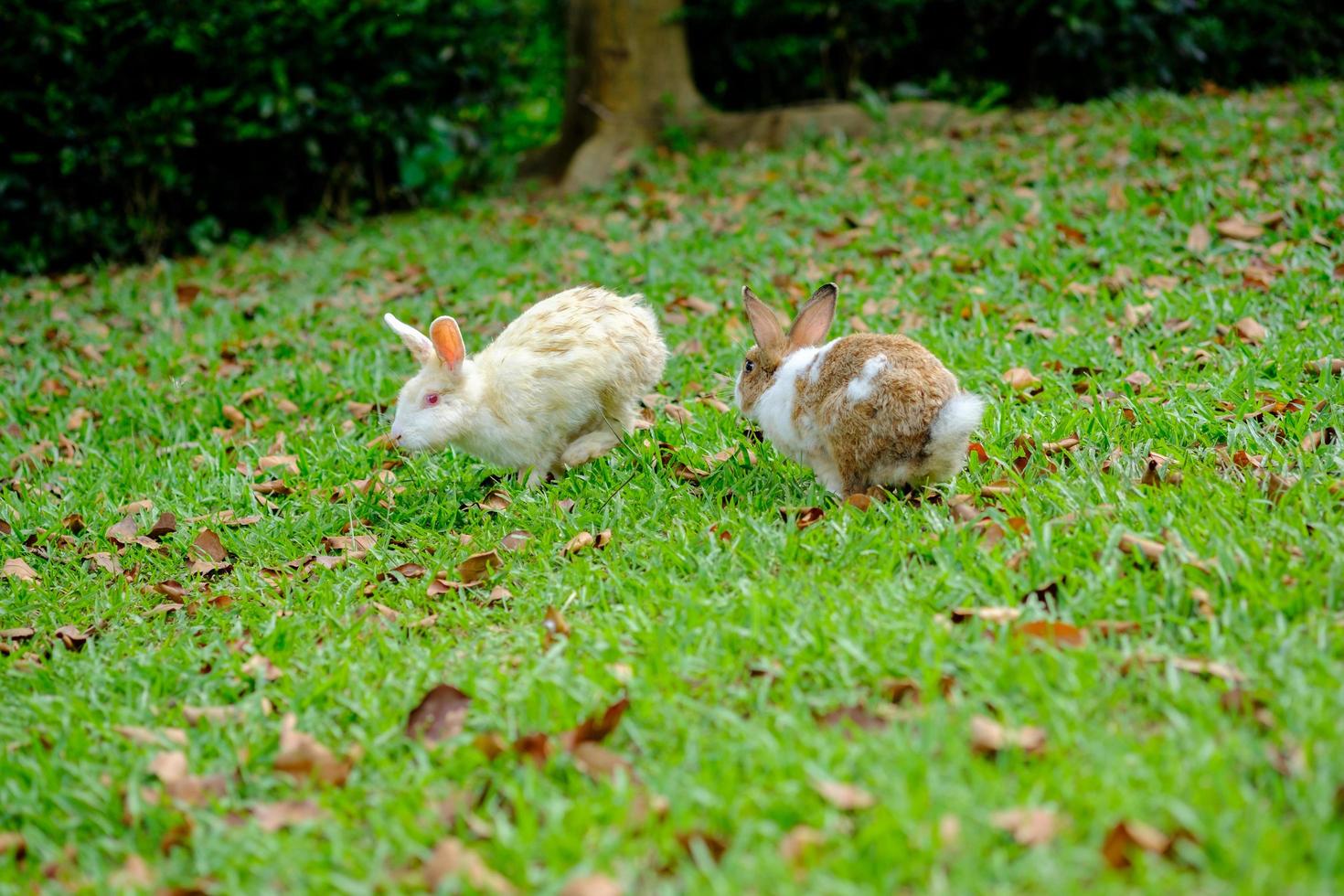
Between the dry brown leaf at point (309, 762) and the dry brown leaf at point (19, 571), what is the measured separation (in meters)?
2.05

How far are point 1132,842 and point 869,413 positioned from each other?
196cm

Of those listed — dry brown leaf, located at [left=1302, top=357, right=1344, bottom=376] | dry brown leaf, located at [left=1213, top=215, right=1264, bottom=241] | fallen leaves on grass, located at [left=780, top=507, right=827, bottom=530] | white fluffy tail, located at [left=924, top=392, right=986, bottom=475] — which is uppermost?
dry brown leaf, located at [left=1213, top=215, right=1264, bottom=241]

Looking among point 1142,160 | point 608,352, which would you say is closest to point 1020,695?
point 608,352

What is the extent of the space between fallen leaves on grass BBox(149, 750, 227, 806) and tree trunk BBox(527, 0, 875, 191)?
27.7ft

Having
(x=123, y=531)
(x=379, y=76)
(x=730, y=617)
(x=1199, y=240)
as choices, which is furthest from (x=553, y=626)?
(x=379, y=76)

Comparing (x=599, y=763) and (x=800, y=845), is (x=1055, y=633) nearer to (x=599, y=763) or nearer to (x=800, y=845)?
(x=800, y=845)

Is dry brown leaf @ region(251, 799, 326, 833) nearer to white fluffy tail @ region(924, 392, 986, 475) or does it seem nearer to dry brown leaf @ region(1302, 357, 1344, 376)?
white fluffy tail @ region(924, 392, 986, 475)

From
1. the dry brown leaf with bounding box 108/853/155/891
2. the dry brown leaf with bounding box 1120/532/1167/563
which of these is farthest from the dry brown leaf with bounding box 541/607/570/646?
the dry brown leaf with bounding box 1120/532/1167/563

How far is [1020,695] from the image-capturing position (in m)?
2.86

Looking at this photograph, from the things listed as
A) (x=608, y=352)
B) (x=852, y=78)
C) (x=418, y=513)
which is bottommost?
(x=418, y=513)

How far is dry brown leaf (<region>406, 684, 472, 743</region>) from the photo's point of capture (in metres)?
3.09

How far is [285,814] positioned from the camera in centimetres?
280

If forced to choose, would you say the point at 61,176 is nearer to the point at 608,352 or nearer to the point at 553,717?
the point at 608,352

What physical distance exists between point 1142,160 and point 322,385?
581 centimetres
